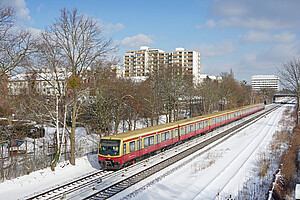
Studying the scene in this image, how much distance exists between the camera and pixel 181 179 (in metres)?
16.4

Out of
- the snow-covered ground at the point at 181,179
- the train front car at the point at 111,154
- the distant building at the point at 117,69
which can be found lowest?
the snow-covered ground at the point at 181,179

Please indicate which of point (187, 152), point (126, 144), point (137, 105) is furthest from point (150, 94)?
point (126, 144)

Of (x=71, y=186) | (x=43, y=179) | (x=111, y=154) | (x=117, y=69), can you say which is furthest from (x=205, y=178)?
(x=117, y=69)

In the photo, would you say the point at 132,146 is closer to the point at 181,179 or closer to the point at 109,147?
the point at 109,147

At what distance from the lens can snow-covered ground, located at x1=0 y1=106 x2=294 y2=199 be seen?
45.8ft

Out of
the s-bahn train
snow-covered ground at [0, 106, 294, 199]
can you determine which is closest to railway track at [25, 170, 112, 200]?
snow-covered ground at [0, 106, 294, 199]

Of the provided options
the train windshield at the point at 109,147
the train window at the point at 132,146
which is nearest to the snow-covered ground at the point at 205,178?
the train window at the point at 132,146

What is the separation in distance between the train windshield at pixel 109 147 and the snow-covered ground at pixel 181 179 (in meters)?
1.81

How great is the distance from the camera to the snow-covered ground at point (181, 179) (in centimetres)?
1395

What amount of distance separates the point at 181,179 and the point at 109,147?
5.21 m

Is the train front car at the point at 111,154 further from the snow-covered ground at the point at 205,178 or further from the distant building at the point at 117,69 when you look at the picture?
the distant building at the point at 117,69

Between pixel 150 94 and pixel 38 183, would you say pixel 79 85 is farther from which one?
pixel 150 94

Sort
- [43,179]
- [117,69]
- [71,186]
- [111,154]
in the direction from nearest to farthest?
[71,186] < [43,179] < [111,154] < [117,69]

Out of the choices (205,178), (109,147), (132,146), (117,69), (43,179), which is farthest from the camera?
(117,69)
